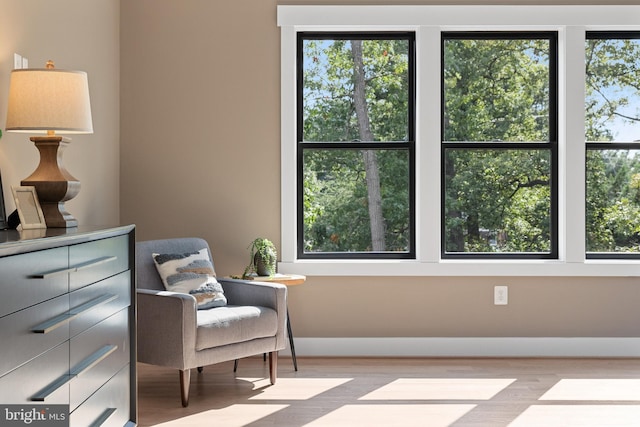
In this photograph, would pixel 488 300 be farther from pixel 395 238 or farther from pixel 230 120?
pixel 230 120

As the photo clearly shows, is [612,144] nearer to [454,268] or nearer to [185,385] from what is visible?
[454,268]

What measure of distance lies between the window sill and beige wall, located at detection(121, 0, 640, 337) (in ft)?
0.19

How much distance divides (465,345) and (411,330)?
38 cm

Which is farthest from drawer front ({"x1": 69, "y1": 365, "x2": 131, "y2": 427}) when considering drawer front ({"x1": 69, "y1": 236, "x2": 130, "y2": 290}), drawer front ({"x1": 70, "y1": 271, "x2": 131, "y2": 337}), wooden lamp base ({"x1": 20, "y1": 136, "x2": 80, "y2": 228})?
wooden lamp base ({"x1": 20, "y1": 136, "x2": 80, "y2": 228})

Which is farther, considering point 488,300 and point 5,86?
point 488,300

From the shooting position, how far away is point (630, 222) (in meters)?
4.98

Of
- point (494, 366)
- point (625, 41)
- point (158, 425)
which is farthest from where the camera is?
point (625, 41)

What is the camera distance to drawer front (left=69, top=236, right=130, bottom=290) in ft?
8.23

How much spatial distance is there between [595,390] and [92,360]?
111 inches

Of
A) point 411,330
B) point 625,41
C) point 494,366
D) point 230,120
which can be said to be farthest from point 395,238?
point 625,41

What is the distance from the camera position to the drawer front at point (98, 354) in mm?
2509

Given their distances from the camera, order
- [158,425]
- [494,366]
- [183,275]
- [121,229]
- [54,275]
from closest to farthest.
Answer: [54,275] → [121,229] → [158,425] → [183,275] → [494,366]

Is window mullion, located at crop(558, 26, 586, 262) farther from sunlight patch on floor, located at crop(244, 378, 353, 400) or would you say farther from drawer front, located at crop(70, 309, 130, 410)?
drawer front, located at crop(70, 309, 130, 410)

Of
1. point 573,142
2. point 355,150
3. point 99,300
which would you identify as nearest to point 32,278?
point 99,300
